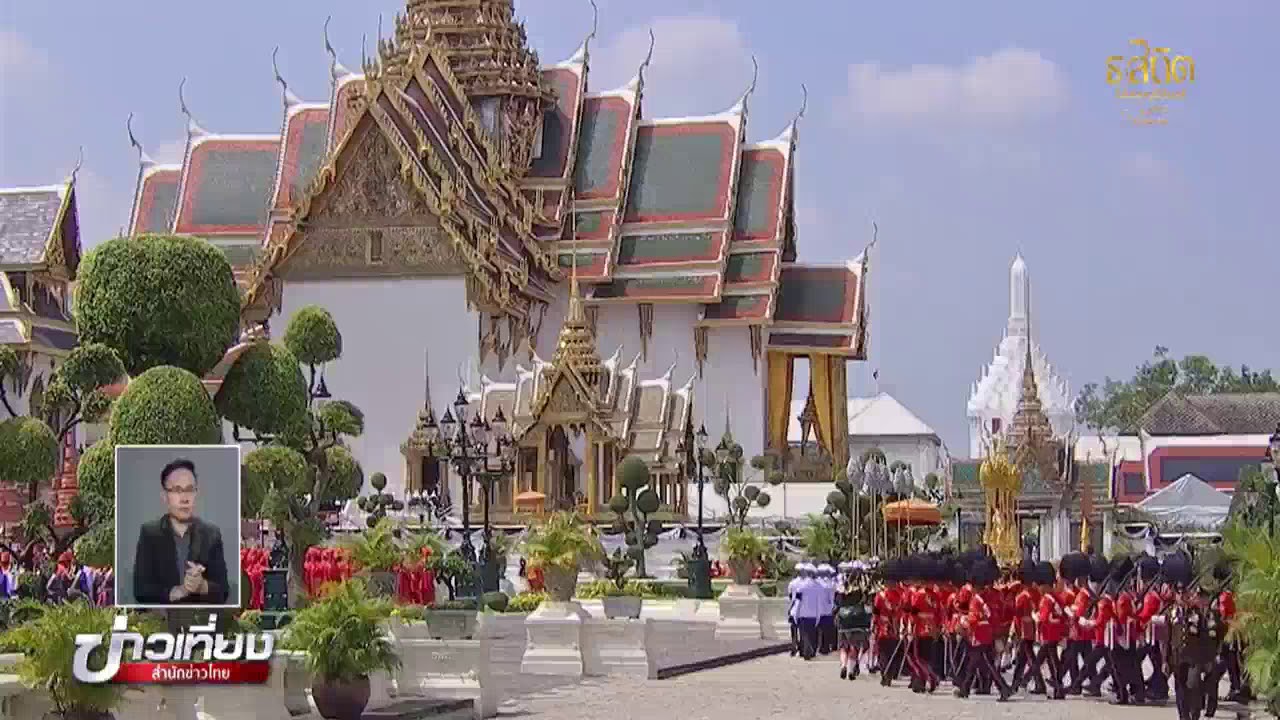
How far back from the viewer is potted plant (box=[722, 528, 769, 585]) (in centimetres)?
2862

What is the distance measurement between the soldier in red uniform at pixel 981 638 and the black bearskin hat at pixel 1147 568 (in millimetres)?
1202

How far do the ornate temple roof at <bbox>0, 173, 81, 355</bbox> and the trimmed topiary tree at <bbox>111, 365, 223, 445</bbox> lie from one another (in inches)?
951

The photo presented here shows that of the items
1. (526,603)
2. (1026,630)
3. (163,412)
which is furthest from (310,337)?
(1026,630)

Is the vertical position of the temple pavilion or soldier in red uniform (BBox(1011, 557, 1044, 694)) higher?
the temple pavilion

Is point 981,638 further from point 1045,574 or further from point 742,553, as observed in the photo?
point 742,553

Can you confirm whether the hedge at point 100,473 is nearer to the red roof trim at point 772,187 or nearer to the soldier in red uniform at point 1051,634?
the soldier in red uniform at point 1051,634

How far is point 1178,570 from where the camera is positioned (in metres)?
18.0

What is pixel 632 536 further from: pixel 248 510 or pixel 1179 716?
pixel 1179 716

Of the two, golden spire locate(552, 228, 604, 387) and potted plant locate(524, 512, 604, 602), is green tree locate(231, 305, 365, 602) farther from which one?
golden spire locate(552, 228, 604, 387)

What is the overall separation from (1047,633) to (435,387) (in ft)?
118

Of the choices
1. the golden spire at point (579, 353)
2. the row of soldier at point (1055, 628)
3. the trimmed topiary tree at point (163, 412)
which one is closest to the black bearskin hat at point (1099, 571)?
the row of soldier at point (1055, 628)

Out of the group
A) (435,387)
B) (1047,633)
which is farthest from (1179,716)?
(435,387)

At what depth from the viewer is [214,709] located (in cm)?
1359

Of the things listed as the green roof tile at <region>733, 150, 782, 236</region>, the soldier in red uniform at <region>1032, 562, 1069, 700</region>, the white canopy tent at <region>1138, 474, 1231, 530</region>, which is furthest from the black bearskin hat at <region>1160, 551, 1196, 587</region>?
the green roof tile at <region>733, 150, 782, 236</region>
